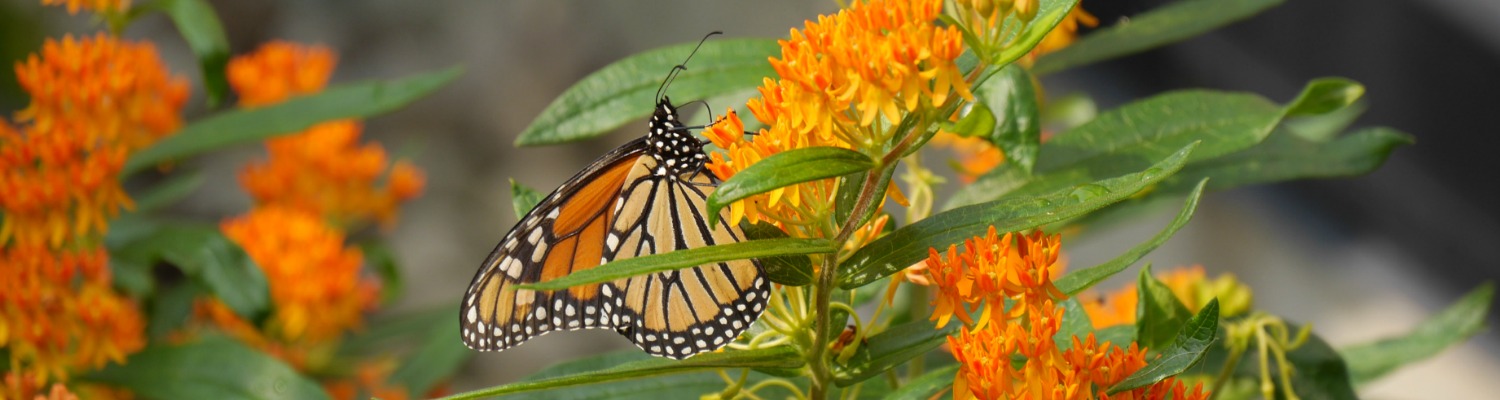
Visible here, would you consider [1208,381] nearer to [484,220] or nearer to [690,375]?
[690,375]

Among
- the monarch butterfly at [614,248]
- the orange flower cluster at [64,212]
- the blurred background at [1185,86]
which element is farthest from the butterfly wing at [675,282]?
the blurred background at [1185,86]

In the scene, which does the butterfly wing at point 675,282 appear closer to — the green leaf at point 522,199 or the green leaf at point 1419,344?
the green leaf at point 522,199

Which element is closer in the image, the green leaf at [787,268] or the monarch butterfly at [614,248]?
the green leaf at [787,268]

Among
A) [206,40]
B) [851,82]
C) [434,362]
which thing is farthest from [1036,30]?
[434,362]

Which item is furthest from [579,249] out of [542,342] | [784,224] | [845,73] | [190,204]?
[190,204]

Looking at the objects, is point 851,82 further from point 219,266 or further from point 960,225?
point 219,266
